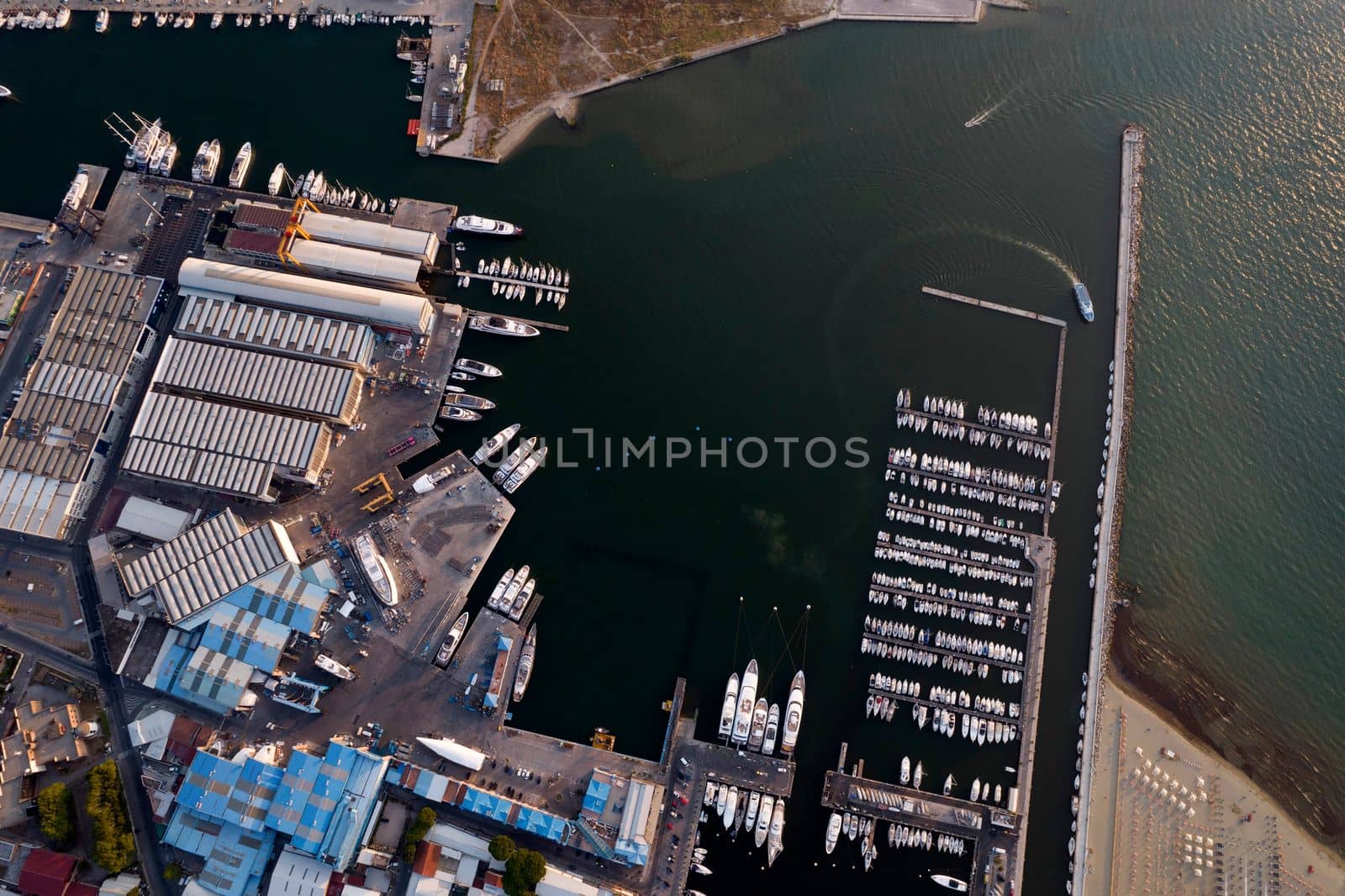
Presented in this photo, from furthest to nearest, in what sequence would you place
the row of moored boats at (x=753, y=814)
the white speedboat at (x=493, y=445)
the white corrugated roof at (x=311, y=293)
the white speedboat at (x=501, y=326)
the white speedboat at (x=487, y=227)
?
the white speedboat at (x=487, y=227), the white speedboat at (x=501, y=326), the white corrugated roof at (x=311, y=293), the white speedboat at (x=493, y=445), the row of moored boats at (x=753, y=814)

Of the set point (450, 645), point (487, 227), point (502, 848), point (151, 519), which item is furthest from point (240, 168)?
point (502, 848)

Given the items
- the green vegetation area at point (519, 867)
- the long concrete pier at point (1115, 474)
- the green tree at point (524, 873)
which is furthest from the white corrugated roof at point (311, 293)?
the long concrete pier at point (1115, 474)

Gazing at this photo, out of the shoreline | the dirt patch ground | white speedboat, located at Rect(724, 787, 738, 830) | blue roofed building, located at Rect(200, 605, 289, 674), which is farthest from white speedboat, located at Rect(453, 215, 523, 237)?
white speedboat, located at Rect(724, 787, 738, 830)

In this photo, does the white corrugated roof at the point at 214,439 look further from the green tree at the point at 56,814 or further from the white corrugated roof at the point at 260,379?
the green tree at the point at 56,814

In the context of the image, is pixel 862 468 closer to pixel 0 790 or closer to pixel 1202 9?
pixel 1202 9

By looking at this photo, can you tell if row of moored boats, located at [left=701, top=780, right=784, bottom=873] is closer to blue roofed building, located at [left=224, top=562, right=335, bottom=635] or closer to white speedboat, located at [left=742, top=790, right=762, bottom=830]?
white speedboat, located at [left=742, top=790, right=762, bottom=830]
